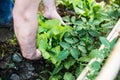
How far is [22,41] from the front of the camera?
203 cm

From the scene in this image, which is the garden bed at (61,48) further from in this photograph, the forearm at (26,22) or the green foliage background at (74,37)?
the forearm at (26,22)

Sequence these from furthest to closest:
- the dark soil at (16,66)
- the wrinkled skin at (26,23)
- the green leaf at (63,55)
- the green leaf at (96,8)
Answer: the green leaf at (96,8) < the dark soil at (16,66) < the green leaf at (63,55) < the wrinkled skin at (26,23)

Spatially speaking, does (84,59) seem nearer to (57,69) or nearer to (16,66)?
(57,69)

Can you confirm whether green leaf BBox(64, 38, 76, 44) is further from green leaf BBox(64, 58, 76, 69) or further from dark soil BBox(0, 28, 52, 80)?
dark soil BBox(0, 28, 52, 80)

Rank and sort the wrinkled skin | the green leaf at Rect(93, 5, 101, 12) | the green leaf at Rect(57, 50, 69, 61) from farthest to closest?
the green leaf at Rect(93, 5, 101, 12), the green leaf at Rect(57, 50, 69, 61), the wrinkled skin

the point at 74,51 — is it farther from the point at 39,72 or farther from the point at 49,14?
the point at 49,14

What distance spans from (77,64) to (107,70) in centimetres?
144

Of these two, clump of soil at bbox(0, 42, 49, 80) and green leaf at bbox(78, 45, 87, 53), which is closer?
green leaf at bbox(78, 45, 87, 53)

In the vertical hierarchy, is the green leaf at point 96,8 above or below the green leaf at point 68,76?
above

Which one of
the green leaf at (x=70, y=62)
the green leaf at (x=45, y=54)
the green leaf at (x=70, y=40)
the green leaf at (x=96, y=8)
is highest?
the green leaf at (x=96, y=8)

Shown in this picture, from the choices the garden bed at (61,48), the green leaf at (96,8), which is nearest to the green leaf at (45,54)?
the garden bed at (61,48)

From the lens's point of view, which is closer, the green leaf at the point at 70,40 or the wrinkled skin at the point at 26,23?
the wrinkled skin at the point at 26,23

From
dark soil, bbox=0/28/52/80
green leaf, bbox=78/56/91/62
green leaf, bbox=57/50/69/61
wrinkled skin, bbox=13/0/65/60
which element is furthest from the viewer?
dark soil, bbox=0/28/52/80

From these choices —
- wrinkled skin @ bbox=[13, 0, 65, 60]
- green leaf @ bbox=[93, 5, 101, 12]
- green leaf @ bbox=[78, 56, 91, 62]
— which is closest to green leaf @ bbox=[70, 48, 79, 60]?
green leaf @ bbox=[78, 56, 91, 62]
